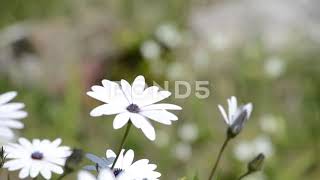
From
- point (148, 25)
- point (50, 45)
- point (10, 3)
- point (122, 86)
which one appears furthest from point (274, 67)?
point (122, 86)

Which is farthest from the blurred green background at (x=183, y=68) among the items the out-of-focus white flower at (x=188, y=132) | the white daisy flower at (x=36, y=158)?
the white daisy flower at (x=36, y=158)

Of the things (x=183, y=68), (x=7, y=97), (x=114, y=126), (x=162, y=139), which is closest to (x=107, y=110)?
(x=114, y=126)

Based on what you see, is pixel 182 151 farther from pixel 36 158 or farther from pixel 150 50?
pixel 36 158

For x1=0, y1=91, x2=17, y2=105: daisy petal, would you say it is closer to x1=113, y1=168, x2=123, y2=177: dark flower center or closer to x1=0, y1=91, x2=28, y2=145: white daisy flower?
x1=0, y1=91, x2=28, y2=145: white daisy flower

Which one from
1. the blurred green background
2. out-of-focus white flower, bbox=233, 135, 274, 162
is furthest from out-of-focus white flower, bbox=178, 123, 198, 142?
out-of-focus white flower, bbox=233, 135, 274, 162

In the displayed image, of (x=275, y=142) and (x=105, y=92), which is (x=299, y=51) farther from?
(x=105, y=92)

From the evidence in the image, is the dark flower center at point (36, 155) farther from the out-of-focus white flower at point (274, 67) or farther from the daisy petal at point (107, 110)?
the out-of-focus white flower at point (274, 67)
